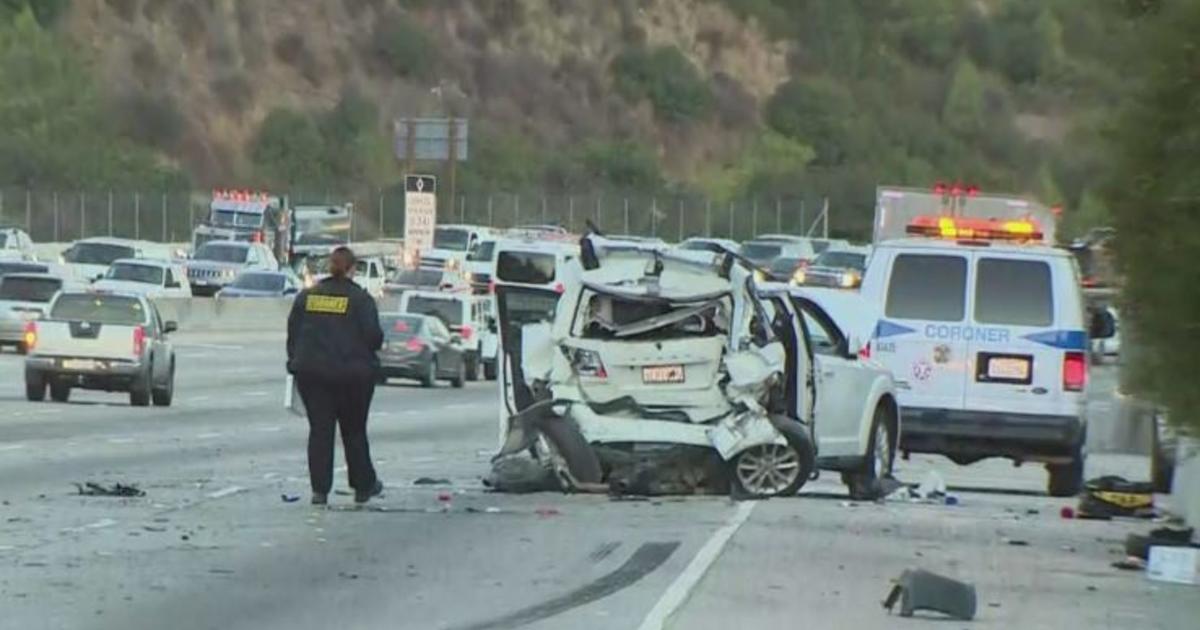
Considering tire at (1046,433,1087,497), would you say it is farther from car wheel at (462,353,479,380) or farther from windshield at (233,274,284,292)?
windshield at (233,274,284,292)

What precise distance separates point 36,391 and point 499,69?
2806 inches

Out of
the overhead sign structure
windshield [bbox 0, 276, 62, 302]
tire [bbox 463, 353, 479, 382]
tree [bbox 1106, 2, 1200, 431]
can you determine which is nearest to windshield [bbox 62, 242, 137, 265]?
the overhead sign structure

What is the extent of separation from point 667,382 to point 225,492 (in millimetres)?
3735

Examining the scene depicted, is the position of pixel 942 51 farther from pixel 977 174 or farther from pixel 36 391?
pixel 36 391

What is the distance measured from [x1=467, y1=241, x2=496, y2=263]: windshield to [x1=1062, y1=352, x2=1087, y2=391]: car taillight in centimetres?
4388

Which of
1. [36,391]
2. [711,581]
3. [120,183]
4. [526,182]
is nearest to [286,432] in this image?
[36,391]

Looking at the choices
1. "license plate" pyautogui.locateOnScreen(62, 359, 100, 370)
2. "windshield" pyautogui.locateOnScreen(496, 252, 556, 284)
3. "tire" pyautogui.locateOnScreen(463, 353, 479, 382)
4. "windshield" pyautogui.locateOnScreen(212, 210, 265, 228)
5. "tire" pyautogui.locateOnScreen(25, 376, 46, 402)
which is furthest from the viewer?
"windshield" pyautogui.locateOnScreen(212, 210, 265, 228)

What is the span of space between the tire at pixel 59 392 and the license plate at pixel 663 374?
18349 mm

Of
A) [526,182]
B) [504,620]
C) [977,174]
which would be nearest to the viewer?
[504,620]

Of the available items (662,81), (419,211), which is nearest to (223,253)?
(419,211)

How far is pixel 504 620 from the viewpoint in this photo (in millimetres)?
13539

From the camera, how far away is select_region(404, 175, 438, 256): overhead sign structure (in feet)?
213

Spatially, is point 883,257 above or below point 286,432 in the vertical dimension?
above

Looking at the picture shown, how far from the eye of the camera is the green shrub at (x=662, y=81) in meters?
111
